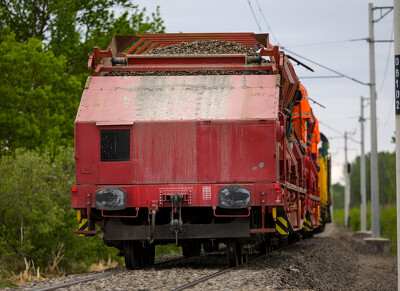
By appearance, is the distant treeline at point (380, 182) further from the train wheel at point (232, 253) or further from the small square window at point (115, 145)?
the small square window at point (115, 145)

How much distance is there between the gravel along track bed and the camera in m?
10.4

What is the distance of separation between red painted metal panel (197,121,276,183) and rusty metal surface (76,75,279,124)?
19cm

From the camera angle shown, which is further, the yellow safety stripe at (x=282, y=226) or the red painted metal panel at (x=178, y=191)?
the yellow safety stripe at (x=282, y=226)

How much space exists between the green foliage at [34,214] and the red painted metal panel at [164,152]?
848 centimetres

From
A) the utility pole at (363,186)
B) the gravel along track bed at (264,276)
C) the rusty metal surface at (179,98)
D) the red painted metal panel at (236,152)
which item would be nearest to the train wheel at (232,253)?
the gravel along track bed at (264,276)

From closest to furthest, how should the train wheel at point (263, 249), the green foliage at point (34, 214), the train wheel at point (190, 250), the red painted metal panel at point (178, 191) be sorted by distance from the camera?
1. the red painted metal panel at point (178, 191)
2. the train wheel at point (190, 250)
3. the train wheel at point (263, 249)
4. the green foliage at point (34, 214)

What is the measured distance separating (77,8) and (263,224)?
22533 millimetres

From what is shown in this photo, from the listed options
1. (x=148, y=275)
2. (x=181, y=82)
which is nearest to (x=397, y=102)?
(x=181, y=82)

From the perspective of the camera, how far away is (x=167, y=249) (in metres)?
27.1

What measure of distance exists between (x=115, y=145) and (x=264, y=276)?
3.29 meters

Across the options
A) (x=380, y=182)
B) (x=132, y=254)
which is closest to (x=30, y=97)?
(x=132, y=254)

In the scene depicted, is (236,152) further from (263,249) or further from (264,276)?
(263,249)

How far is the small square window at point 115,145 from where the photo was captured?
480 inches

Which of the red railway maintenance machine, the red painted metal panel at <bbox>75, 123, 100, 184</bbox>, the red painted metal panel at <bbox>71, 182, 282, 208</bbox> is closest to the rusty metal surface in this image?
the red railway maintenance machine
